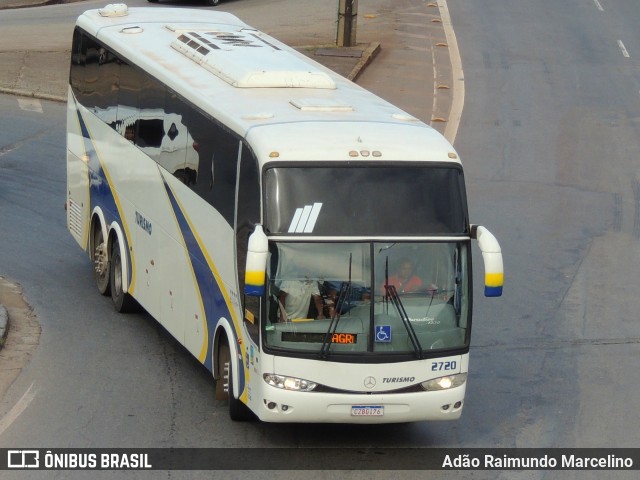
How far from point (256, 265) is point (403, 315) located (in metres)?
1.40

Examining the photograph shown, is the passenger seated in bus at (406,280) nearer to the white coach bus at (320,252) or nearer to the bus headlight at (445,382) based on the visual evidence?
the white coach bus at (320,252)

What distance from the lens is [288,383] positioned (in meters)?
11.0

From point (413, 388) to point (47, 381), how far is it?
4.33m

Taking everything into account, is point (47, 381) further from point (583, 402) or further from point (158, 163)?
point (583, 402)

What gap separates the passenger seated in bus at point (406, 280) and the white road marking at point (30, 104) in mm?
16766

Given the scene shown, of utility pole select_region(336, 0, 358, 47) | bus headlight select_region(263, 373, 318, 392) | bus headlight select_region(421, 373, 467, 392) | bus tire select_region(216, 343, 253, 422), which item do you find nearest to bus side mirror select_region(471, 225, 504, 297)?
bus headlight select_region(421, 373, 467, 392)

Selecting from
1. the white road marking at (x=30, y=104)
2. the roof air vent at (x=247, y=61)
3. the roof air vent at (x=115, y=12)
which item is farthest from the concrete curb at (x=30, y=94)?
the roof air vent at (x=247, y=61)

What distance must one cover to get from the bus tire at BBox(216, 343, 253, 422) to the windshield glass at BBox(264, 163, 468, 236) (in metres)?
1.94

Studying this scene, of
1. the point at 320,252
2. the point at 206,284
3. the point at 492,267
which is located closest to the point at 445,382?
the point at 492,267

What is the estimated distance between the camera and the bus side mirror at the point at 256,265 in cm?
1047

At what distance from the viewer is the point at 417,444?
11.9 m

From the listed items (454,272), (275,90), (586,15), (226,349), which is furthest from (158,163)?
(586,15)

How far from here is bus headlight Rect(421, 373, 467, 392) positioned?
11164 mm

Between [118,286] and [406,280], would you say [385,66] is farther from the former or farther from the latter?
[406,280]
